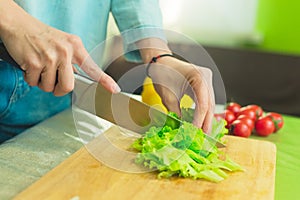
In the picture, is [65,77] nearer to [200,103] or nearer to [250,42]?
[200,103]

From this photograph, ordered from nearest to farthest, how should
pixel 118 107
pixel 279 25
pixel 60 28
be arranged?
pixel 118 107, pixel 60 28, pixel 279 25

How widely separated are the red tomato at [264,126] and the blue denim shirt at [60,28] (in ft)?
1.23

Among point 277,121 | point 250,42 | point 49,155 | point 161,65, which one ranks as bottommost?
point 250,42

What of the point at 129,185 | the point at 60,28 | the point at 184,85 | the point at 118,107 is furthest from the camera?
the point at 60,28

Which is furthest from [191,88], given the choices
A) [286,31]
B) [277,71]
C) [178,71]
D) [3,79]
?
[286,31]

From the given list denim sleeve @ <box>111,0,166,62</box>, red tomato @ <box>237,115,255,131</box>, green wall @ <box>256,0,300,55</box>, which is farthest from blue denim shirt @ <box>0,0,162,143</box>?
green wall @ <box>256,0,300,55</box>

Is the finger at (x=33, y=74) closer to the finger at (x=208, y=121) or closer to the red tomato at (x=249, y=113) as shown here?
the finger at (x=208, y=121)

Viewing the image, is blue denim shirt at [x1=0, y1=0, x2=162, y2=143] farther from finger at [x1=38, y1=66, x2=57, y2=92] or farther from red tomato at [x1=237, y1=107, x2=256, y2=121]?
red tomato at [x1=237, y1=107, x2=256, y2=121]

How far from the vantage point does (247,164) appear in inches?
44.0

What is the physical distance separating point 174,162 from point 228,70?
2091mm

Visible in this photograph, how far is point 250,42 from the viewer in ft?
10.5

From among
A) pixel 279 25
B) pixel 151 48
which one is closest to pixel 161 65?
pixel 151 48

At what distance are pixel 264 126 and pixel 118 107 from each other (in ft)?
1.63

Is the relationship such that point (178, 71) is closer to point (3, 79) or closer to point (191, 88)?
point (191, 88)
